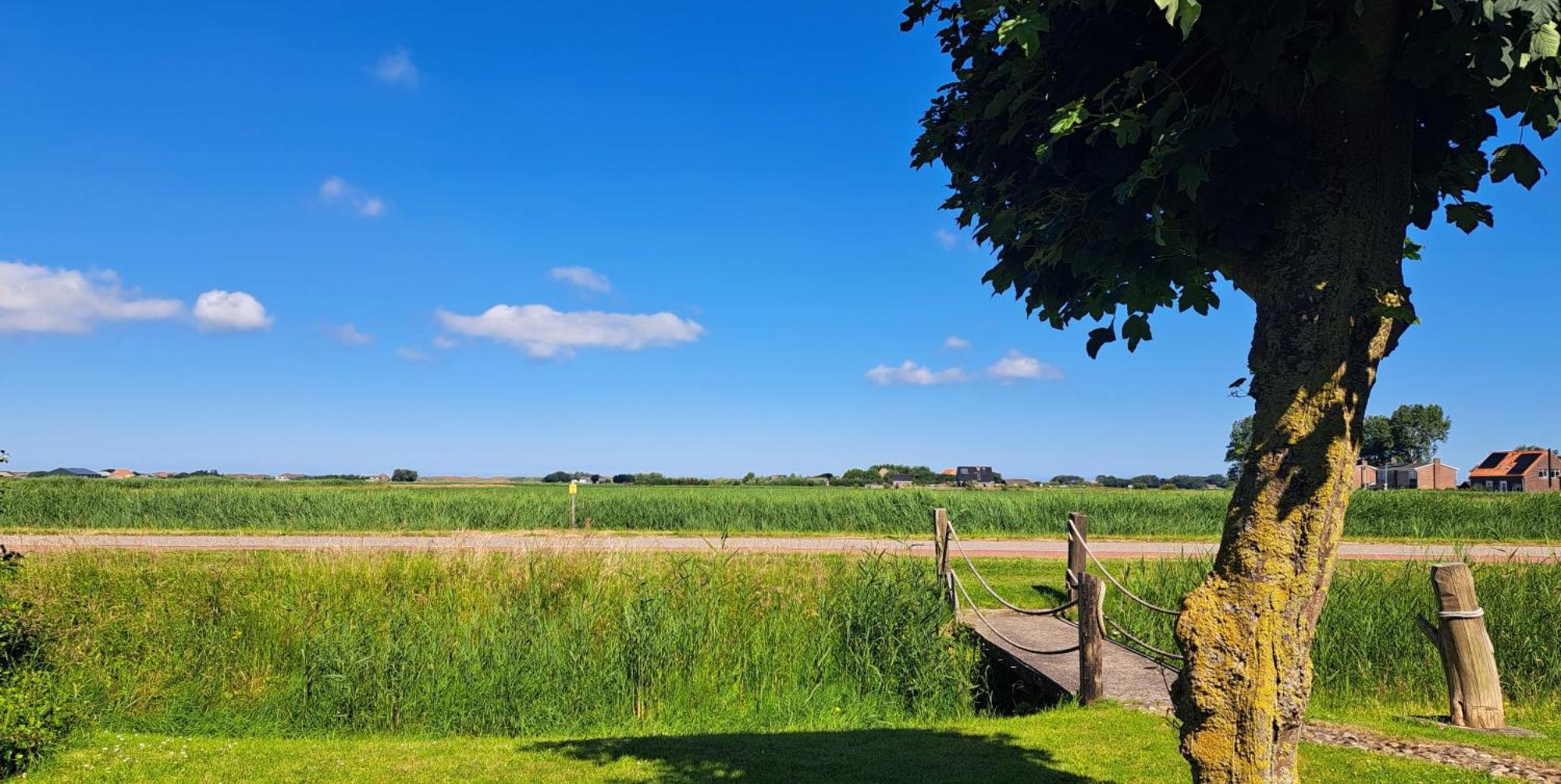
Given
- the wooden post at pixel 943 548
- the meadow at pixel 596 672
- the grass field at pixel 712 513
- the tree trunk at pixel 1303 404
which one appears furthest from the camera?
the grass field at pixel 712 513

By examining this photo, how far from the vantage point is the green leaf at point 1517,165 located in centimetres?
323

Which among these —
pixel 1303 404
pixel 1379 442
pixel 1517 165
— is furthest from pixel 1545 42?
pixel 1379 442

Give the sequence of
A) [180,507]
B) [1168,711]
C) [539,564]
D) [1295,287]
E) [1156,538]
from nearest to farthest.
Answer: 1. [1295,287]
2. [1168,711]
3. [539,564]
4. [1156,538]
5. [180,507]

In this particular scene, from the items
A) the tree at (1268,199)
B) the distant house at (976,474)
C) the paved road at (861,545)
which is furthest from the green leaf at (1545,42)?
the distant house at (976,474)

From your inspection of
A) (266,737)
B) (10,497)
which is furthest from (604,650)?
(10,497)

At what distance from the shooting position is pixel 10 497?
91.7ft

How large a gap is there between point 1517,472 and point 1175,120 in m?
98.5

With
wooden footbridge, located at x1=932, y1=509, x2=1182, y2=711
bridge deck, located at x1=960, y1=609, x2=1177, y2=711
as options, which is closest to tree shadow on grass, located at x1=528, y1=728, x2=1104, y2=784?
wooden footbridge, located at x1=932, y1=509, x2=1182, y2=711

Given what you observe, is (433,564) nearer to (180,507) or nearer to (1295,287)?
Answer: (1295,287)

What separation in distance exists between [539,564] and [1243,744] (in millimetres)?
9423

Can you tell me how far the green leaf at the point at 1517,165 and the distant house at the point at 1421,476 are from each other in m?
93.4

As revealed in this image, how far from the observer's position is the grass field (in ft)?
88.6

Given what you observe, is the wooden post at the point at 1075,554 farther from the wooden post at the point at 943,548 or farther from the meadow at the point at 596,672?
the wooden post at the point at 943,548

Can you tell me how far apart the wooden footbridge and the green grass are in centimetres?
72
